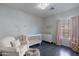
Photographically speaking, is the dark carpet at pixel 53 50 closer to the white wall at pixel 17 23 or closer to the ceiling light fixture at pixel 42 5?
the white wall at pixel 17 23

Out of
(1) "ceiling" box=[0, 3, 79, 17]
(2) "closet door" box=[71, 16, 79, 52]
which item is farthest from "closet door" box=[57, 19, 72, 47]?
(1) "ceiling" box=[0, 3, 79, 17]

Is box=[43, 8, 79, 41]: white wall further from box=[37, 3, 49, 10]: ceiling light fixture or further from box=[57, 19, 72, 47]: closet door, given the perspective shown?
box=[37, 3, 49, 10]: ceiling light fixture

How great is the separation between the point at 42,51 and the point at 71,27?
81 cm

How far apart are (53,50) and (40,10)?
0.92 metres

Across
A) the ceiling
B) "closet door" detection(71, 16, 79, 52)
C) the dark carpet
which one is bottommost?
the dark carpet

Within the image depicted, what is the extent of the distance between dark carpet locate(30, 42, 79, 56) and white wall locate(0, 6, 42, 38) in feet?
1.14

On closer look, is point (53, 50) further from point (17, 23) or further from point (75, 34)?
point (17, 23)

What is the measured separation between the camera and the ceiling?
64.3 inches

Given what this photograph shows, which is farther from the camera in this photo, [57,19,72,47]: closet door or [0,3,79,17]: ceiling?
[57,19,72,47]: closet door

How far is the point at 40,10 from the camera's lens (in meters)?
1.80

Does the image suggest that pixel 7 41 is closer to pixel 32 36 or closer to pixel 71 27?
pixel 32 36

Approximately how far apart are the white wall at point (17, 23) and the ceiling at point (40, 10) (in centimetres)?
9

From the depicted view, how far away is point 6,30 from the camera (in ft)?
5.64

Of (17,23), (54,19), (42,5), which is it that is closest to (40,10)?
(42,5)
